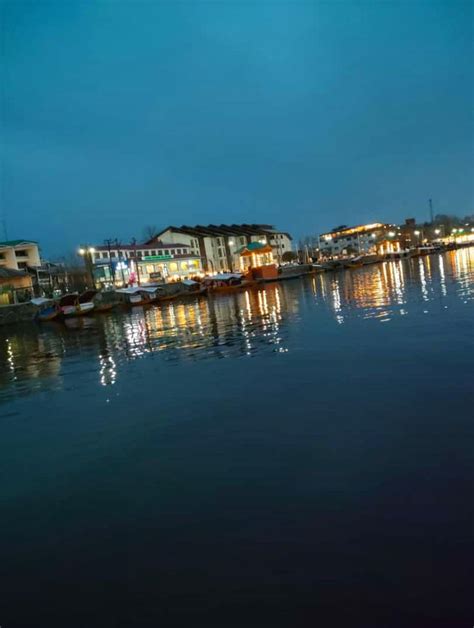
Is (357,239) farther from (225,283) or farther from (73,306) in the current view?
(73,306)

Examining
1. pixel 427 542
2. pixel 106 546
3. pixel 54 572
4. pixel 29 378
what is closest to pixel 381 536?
pixel 427 542

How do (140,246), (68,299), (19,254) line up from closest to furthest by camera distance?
(68,299), (19,254), (140,246)

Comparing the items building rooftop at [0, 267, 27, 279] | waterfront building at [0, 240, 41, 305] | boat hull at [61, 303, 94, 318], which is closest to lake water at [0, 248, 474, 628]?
boat hull at [61, 303, 94, 318]

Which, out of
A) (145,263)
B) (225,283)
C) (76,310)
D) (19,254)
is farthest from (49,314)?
(19,254)

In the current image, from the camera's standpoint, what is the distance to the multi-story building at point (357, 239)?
13062 cm

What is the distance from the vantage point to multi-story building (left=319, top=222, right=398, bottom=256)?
5143 inches

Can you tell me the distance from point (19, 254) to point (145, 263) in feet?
62.8

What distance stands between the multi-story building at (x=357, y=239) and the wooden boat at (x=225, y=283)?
224ft

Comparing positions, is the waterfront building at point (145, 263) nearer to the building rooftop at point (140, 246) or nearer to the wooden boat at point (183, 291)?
the building rooftop at point (140, 246)

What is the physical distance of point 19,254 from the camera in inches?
2904

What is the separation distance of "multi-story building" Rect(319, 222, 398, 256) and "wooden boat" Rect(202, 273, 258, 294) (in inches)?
2685

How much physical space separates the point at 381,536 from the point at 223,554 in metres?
1.67

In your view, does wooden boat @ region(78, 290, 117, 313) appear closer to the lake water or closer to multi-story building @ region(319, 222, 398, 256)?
the lake water

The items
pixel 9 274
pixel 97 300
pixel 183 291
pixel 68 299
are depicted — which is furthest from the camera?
pixel 183 291
